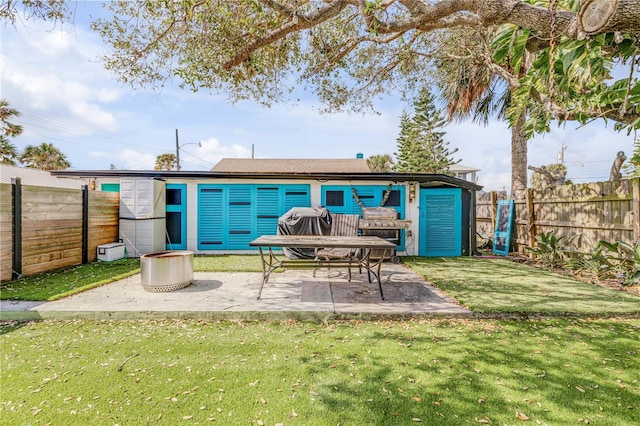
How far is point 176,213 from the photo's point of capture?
8.02 metres

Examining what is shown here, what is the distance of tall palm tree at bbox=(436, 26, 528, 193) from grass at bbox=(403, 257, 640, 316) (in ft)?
13.4

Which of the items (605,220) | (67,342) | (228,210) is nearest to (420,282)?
(605,220)

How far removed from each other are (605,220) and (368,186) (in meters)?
5.00

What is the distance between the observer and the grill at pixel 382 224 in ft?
23.1

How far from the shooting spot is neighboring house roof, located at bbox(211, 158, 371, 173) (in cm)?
1733

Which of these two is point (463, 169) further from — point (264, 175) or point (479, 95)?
point (264, 175)

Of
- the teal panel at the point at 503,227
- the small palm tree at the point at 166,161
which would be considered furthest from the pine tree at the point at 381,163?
the teal panel at the point at 503,227

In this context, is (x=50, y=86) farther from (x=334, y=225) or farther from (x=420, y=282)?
(x=420, y=282)

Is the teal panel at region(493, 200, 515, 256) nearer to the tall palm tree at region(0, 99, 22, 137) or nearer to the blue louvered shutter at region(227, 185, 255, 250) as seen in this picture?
the blue louvered shutter at region(227, 185, 255, 250)

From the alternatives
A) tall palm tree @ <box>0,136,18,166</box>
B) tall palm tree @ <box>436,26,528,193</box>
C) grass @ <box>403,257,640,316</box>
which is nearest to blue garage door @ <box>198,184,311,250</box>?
grass @ <box>403,257,640,316</box>

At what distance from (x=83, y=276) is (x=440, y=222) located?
826 centimetres

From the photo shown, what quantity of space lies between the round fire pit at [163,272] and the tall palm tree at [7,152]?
46.7ft

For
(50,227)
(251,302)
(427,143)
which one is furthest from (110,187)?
(427,143)

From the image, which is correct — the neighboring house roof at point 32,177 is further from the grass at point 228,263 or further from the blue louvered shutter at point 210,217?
the grass at point 228,263
